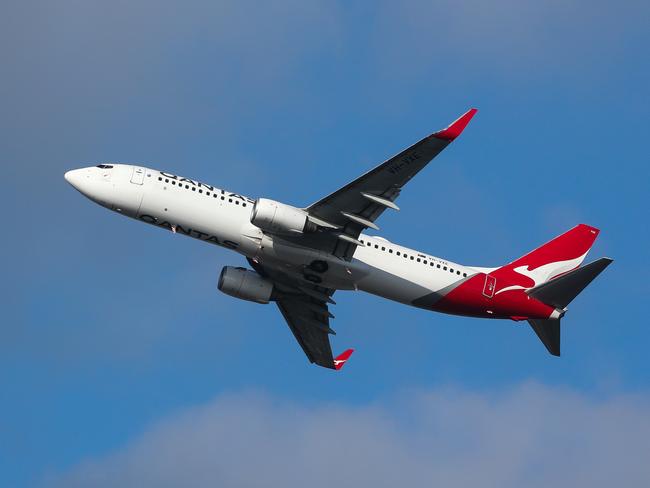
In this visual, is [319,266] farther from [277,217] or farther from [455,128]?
[455,128]

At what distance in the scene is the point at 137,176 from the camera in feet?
223

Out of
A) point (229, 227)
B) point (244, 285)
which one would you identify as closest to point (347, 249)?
point (229, 227)

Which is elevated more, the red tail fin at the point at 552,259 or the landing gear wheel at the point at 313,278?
the red tail fin at the point at 552,259

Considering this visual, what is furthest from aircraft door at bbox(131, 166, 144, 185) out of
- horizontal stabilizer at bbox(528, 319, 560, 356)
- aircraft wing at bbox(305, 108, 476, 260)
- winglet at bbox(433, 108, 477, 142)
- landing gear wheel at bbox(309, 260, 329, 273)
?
horizontal stabilizer at bbox(528, 319, 560, 356)

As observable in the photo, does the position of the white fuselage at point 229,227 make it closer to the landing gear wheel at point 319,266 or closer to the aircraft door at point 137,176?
the aircraft door at point 137,176

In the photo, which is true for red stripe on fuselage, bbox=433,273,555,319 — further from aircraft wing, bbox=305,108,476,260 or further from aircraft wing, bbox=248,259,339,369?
aircraft wing, bbox=248,259,339,369

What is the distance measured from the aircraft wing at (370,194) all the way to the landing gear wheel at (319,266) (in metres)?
1.00

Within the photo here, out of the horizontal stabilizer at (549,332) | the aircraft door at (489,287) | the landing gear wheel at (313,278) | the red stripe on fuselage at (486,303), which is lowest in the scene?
the horizontal stabilizer at (549,332)

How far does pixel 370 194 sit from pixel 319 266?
6601 mm

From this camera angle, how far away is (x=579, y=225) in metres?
75.1

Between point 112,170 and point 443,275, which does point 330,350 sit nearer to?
point 443,275

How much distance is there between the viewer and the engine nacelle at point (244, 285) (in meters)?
73.4

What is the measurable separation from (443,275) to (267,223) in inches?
484

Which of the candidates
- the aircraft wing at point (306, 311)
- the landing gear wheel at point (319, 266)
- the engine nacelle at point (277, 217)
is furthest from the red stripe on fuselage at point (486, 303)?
the engine nacelle at point (277, 217)
